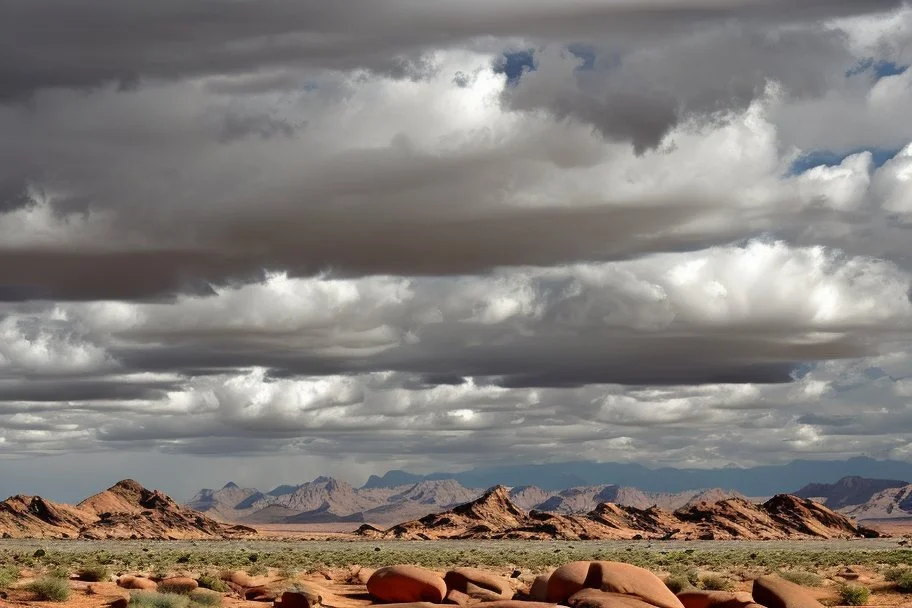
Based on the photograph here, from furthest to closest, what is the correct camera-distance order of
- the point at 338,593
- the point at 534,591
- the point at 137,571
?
1. the point at 137,571
2. the point at 338,593
3. the point at 534,591

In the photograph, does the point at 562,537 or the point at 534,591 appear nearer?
the point at 534,591

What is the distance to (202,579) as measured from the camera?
171ft

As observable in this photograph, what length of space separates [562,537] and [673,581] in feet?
479

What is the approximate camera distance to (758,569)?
76375mm

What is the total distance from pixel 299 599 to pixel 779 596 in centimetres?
1685

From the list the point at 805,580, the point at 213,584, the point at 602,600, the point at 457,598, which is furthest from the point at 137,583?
the point at 805,580

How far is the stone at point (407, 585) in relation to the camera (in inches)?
1751

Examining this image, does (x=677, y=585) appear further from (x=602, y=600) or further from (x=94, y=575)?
(x=94, y=575)

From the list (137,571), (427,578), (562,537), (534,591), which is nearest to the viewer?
(534,591)

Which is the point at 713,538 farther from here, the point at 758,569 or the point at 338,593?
the point at 338,593

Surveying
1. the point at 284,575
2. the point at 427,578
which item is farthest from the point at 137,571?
the point at 427,578

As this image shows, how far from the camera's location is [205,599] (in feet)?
143

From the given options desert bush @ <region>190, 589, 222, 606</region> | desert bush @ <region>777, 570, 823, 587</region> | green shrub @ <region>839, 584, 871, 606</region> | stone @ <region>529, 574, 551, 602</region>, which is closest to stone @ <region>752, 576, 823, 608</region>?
green shrub @ <region>839, 584, 871, 606</region>

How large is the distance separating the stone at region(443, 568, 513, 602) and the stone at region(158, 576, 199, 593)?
1015 centimetres
